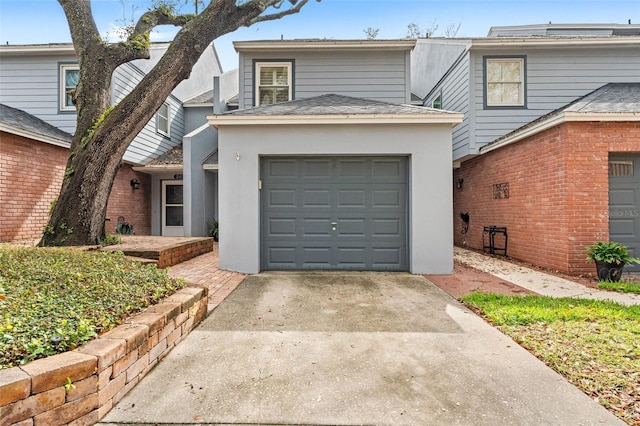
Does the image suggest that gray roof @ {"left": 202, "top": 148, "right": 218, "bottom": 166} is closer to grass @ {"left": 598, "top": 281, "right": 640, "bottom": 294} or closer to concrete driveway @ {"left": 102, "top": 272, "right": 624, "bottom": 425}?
concrete driveway @ {"left": 102, "top": 272, "right": 624, "bottom": 425}

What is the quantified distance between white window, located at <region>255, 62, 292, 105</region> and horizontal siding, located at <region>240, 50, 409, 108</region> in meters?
0.20

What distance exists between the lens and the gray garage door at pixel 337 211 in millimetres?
6734

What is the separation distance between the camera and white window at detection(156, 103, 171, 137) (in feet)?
40.1

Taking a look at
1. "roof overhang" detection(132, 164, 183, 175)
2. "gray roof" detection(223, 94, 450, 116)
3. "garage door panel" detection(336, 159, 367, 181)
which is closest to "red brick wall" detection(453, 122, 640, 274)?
"gray roof" detection(223, 94, 450, 116)

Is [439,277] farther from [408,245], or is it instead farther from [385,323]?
[385,323]

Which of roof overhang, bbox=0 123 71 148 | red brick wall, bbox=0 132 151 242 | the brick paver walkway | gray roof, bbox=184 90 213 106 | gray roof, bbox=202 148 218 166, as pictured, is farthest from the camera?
gray roof, bbox=184 90 213 106

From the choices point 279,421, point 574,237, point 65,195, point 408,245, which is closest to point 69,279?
point 279,421

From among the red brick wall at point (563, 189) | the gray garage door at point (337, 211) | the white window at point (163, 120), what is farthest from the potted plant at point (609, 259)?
the white window at point (163, 120)

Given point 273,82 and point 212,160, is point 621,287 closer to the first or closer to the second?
point 273,82

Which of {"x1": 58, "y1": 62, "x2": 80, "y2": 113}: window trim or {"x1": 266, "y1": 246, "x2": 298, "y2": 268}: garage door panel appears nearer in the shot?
{"x1": 266, "y1": 246, "x2": 298, "y2": 268}: garage door panel

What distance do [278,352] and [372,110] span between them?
17.3ft

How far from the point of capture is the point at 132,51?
284 inches

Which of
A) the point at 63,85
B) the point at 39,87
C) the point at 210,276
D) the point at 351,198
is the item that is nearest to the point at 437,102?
the point at 351,198

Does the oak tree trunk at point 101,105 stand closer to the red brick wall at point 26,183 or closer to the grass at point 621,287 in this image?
the red brick wall at point 26,183
